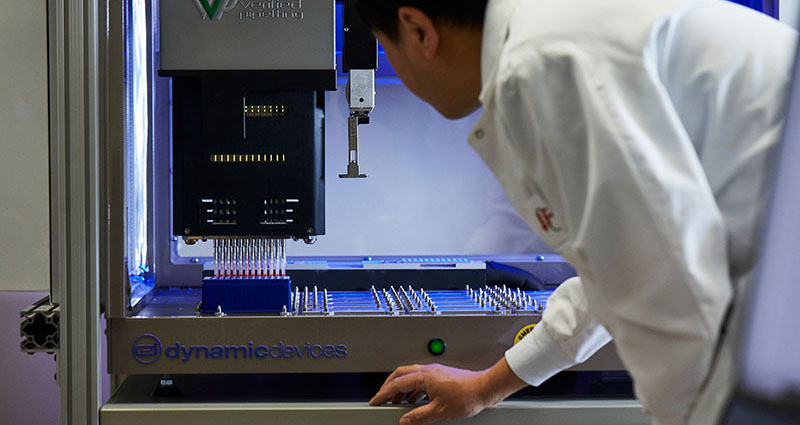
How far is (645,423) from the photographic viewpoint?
1353 millimetres

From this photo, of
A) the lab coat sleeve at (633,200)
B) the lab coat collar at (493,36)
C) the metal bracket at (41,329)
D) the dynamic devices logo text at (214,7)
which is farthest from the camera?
the dynamic devices logo text at (214,7)

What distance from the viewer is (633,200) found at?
0.69 metres

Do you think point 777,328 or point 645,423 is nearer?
point 777,328

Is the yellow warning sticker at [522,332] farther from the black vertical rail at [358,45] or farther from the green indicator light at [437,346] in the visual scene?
the black vertical rail at [358,45]

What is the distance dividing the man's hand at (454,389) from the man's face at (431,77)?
0.48 m

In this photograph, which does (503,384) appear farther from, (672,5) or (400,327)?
(672,5)

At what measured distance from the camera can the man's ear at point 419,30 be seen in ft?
2.91

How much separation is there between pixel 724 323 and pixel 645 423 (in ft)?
2.39

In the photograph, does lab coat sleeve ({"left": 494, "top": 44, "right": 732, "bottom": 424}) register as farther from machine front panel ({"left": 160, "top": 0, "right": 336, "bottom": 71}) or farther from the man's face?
machine front panel ({"left": 160, "top": 0, "right": 336, "bottom": 71})

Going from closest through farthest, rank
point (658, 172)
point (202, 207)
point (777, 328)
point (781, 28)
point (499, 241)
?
point (777, 328)
point (658, 172)
point (781, 28)
point (202, 207)
point (499, 241)

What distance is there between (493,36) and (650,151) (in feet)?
0.76

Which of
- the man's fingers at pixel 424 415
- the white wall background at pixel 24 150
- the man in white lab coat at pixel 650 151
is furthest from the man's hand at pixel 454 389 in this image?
the white wall background at pixel 24 150

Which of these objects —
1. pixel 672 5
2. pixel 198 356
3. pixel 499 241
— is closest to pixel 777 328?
pixel 672 5

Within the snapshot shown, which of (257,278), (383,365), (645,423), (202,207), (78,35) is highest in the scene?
(78,35)
